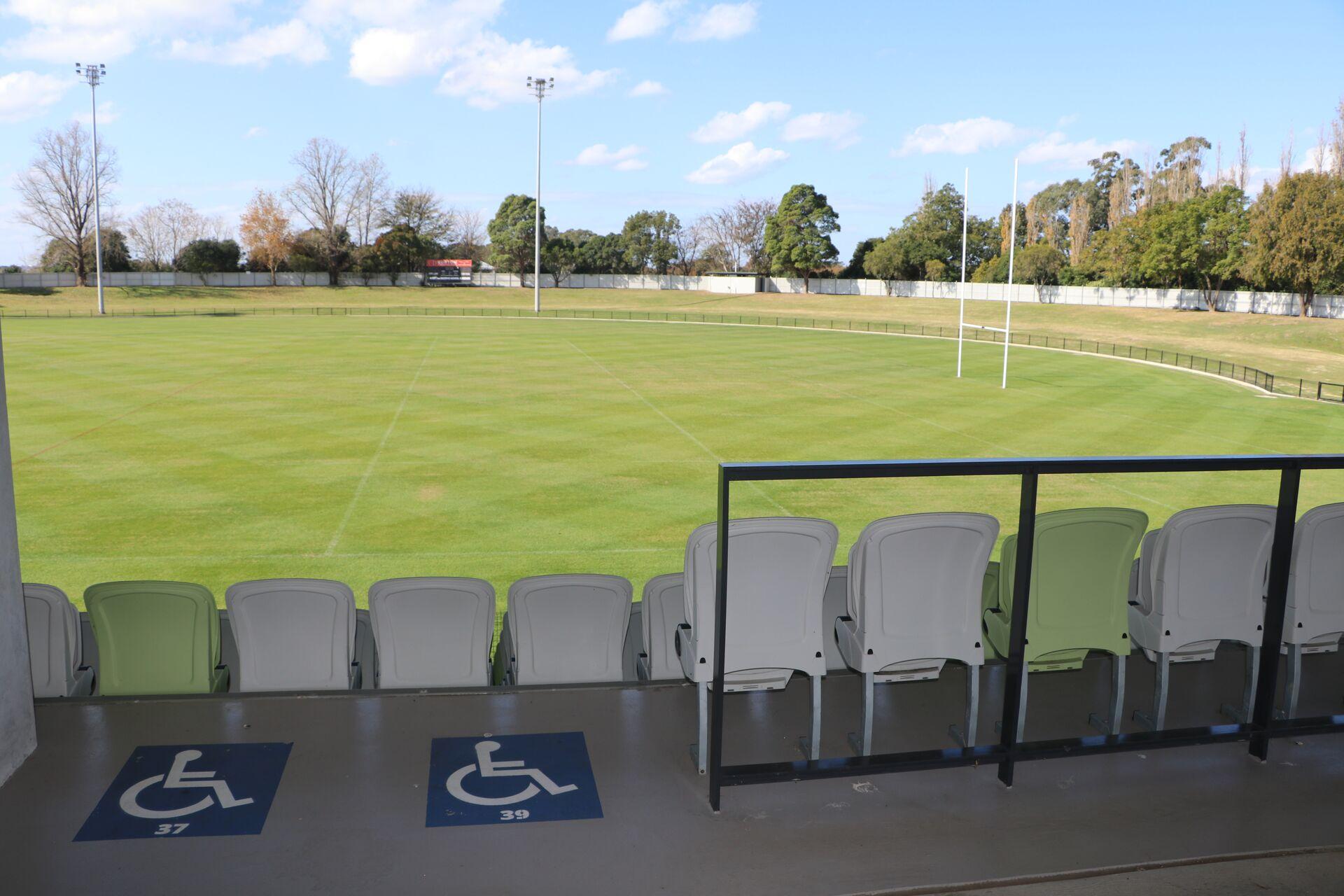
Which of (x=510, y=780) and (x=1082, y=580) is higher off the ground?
(x=1082, y=580)

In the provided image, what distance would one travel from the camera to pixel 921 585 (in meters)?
4.48

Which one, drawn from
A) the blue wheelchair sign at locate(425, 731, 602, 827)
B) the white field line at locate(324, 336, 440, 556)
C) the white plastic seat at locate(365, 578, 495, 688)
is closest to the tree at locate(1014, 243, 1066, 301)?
the white field line at locate(324, 336, 440, 556)

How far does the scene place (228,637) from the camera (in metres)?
6.35

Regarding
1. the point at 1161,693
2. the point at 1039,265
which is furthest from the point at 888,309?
the point at 1161,693

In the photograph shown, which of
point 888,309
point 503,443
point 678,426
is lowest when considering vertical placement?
point 503,443

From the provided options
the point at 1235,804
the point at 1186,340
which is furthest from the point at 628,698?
the point at 1186,340

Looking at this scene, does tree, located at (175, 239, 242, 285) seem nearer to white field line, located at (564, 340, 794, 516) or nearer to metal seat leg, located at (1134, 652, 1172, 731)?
white field line, located at (564, 340, 794, 516)

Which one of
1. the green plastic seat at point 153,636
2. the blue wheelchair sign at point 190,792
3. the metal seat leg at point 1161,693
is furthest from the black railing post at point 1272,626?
the green plastic seat at point 153,636

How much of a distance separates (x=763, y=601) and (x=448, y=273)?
104484 mm

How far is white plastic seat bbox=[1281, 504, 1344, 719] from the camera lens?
496cm

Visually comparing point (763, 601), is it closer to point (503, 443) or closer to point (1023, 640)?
point (1023, 640)

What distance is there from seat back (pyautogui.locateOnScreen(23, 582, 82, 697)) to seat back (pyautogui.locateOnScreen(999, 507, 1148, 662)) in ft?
15.8

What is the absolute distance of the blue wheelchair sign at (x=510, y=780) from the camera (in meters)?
4.17

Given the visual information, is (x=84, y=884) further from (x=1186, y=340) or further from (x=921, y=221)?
(x=921, y=221)
